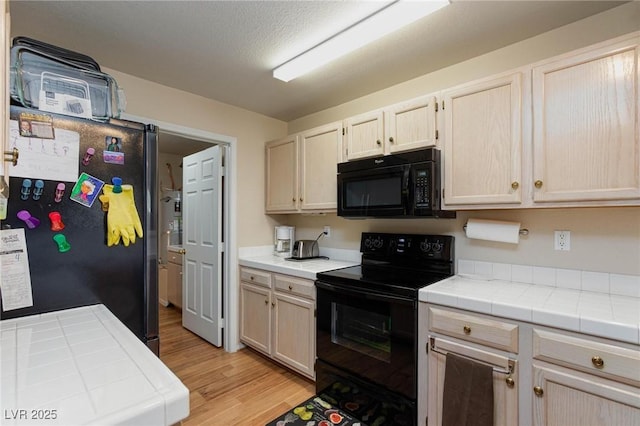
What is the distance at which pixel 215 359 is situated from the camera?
2748 millimetres

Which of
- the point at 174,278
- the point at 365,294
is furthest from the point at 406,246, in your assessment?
the point at 174,278

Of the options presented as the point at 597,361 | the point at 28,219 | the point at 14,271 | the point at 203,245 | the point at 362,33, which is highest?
the point at 362,33

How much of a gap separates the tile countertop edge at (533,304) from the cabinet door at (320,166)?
1.14m

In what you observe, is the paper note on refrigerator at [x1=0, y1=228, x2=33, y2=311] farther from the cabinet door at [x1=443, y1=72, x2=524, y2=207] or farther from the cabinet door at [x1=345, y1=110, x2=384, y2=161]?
the cabinet door at [x1=443, y1=72, x2=524, y2=207]

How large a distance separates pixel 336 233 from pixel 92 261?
1928mm

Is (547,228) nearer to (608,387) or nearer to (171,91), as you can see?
(608,387)

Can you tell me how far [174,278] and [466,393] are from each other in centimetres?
381

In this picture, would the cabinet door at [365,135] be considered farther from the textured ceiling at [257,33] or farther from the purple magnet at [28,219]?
the purple magnet at [28,219]

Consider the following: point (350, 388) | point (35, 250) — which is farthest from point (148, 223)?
point (350, 388)

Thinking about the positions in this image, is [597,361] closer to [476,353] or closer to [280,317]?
[476,353]

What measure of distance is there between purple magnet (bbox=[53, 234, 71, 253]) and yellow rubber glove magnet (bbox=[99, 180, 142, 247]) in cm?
15

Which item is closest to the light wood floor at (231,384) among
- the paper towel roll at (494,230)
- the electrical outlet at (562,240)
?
the paper towel roll at (494,230)

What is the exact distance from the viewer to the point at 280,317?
2.49 m

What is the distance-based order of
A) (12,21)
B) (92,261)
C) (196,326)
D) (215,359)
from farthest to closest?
(196,326) < (215,359) < (12,21) < (92,261)
